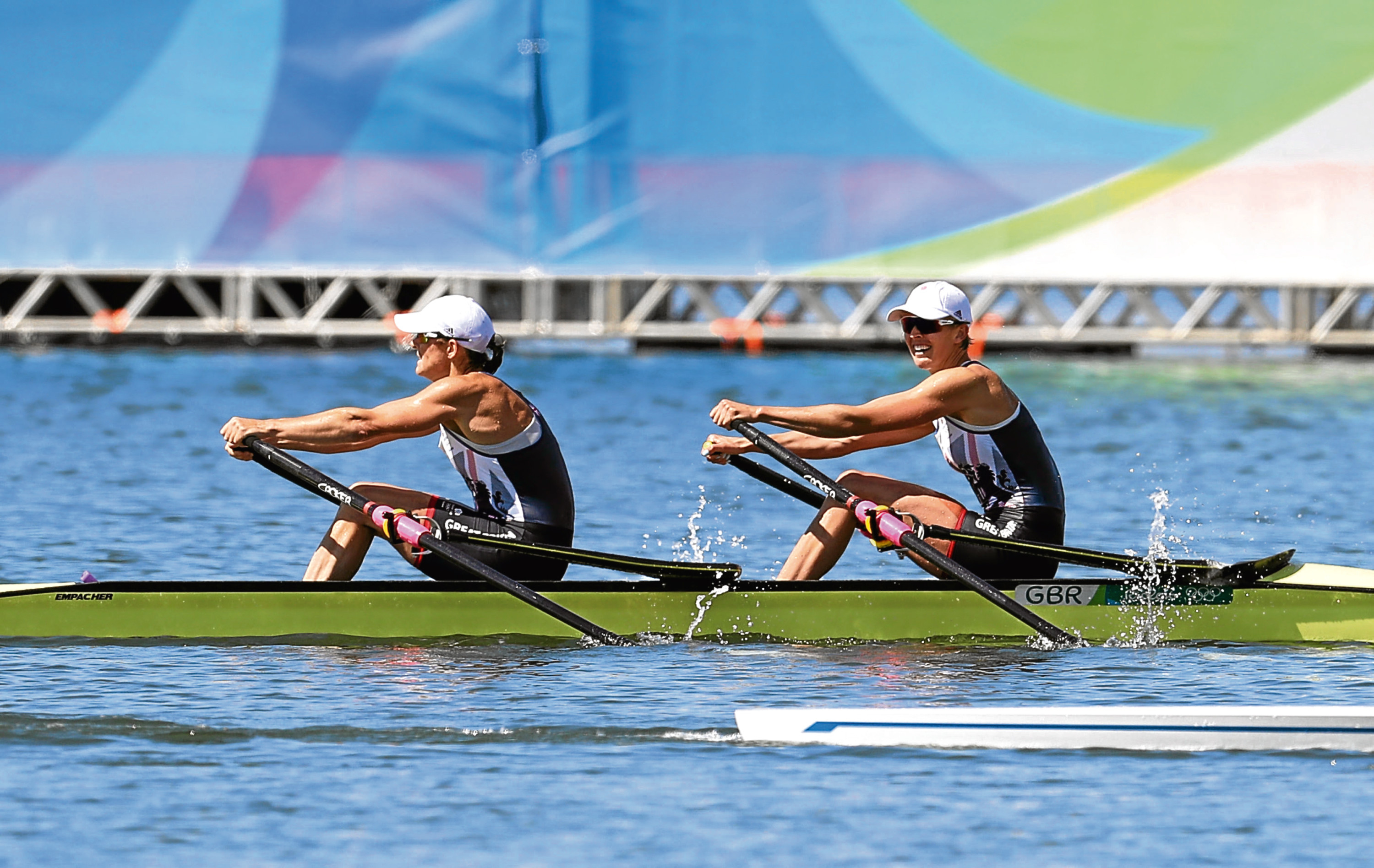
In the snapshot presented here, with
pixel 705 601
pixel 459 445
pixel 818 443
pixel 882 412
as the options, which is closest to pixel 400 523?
pixel 459 445

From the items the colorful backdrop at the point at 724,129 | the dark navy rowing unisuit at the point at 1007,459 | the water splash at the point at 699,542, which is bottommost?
the water splash at the point at 699,542

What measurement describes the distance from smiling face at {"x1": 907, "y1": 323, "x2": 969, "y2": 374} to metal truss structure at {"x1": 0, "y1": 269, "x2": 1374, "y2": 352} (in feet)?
67.4

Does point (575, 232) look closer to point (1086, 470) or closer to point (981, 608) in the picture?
point (1086, 470)

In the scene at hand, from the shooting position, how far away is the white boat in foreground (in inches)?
340

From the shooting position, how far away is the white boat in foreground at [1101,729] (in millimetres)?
8648

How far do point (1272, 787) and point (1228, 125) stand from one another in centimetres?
2428

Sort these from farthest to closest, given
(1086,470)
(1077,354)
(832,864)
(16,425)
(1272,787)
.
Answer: (1077,354) < (16,425) < (1086,470) < (1272,787) < (832,864)

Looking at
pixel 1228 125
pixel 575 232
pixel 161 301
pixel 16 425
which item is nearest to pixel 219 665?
pixel 16 425

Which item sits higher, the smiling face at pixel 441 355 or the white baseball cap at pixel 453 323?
the white baseball cap at pixel 453 323

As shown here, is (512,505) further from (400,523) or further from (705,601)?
(705,601)

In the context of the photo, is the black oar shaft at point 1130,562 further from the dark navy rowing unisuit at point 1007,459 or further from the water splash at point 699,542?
the water splash at point 699,542

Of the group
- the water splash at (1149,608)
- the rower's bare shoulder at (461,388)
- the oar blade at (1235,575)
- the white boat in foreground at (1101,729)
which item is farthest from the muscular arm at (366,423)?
the oar blade at (1235,575)

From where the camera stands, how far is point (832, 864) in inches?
283

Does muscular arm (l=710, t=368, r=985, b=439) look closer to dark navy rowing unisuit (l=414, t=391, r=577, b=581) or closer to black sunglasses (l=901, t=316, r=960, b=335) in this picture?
black sunglasses (l=901, t=316, r=960, b=335)
